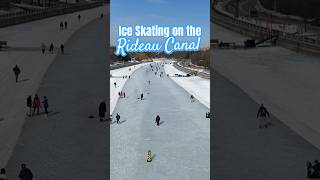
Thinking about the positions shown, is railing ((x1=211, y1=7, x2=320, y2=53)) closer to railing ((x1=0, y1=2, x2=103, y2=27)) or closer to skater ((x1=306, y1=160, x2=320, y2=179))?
railing ((x1=0, y1=2, x2=103, y2=27))

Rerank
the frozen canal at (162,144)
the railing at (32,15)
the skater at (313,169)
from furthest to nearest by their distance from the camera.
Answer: the railing at (32,15) → the frozen canal at (162,144) → the skater at (313,169)

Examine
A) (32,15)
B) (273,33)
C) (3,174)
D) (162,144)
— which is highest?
(32,15)

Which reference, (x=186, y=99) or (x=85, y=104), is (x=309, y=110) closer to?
(x=85, y=104)

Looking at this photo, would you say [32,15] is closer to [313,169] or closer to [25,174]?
[25,174]

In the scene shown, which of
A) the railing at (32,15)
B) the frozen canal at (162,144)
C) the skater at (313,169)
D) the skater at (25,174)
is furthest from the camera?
the railing at (32,15)

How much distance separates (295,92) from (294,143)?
7.90m

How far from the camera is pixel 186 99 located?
3844 cm

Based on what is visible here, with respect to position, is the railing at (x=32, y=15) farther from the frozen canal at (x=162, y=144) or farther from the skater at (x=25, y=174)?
the skater at (x=25, y=174)

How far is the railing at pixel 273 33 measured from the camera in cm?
3779

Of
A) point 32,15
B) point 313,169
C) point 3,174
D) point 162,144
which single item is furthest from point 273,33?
point 3,174

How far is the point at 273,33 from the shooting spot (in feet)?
166

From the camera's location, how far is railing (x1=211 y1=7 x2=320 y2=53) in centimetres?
3779

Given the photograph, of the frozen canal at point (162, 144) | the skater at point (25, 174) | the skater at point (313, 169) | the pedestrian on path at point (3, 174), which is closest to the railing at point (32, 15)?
the frozen canal at point (162, 144)

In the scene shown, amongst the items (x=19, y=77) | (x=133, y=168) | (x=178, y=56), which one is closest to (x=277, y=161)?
(x=133, y=168)
